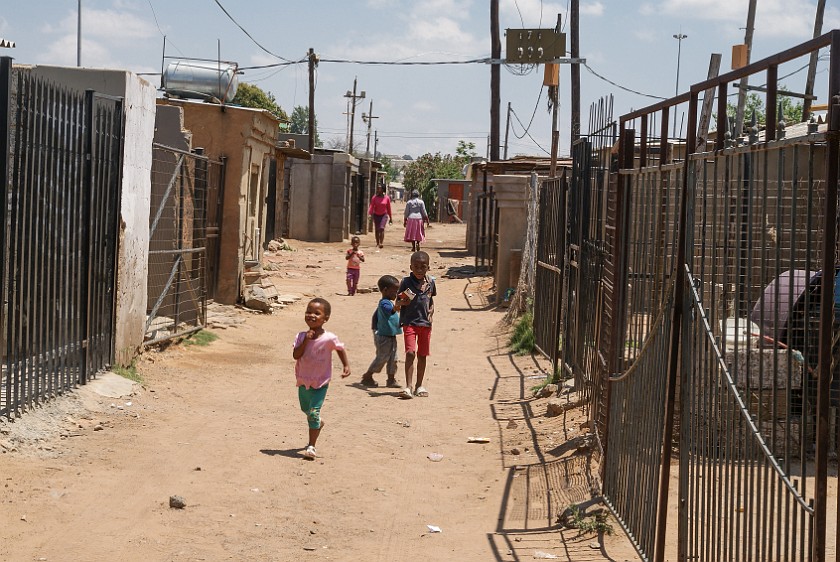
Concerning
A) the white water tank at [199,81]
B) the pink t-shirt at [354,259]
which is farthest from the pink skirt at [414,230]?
the white water tank at [199,81]

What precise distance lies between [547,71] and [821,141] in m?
11.6

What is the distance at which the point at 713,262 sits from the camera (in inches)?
156

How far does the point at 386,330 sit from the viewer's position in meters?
10.1

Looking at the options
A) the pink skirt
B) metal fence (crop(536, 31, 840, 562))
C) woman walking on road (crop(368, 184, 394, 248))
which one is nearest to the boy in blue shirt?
metal fence (crop(536, 31, 840, 562))

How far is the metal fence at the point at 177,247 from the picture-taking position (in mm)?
11445

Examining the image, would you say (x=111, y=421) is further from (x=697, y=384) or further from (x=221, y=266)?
(x=221, y=266)

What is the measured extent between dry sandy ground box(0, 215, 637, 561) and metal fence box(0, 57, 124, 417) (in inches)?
14.4

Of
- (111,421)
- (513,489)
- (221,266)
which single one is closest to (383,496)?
(513,489)

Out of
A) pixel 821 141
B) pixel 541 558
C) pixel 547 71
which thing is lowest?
pixel 541 558

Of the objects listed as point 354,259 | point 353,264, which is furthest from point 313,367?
point 353,264

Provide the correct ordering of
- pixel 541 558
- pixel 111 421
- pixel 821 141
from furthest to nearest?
pixel 111 421
pixel 541 558
pixel 821 141

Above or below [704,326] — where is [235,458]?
below

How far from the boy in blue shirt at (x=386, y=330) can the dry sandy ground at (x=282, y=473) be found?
0.26 m

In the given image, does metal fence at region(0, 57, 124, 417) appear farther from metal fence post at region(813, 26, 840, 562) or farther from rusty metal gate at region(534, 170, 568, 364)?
metal fence post at region(813, 26, 840, 562)
